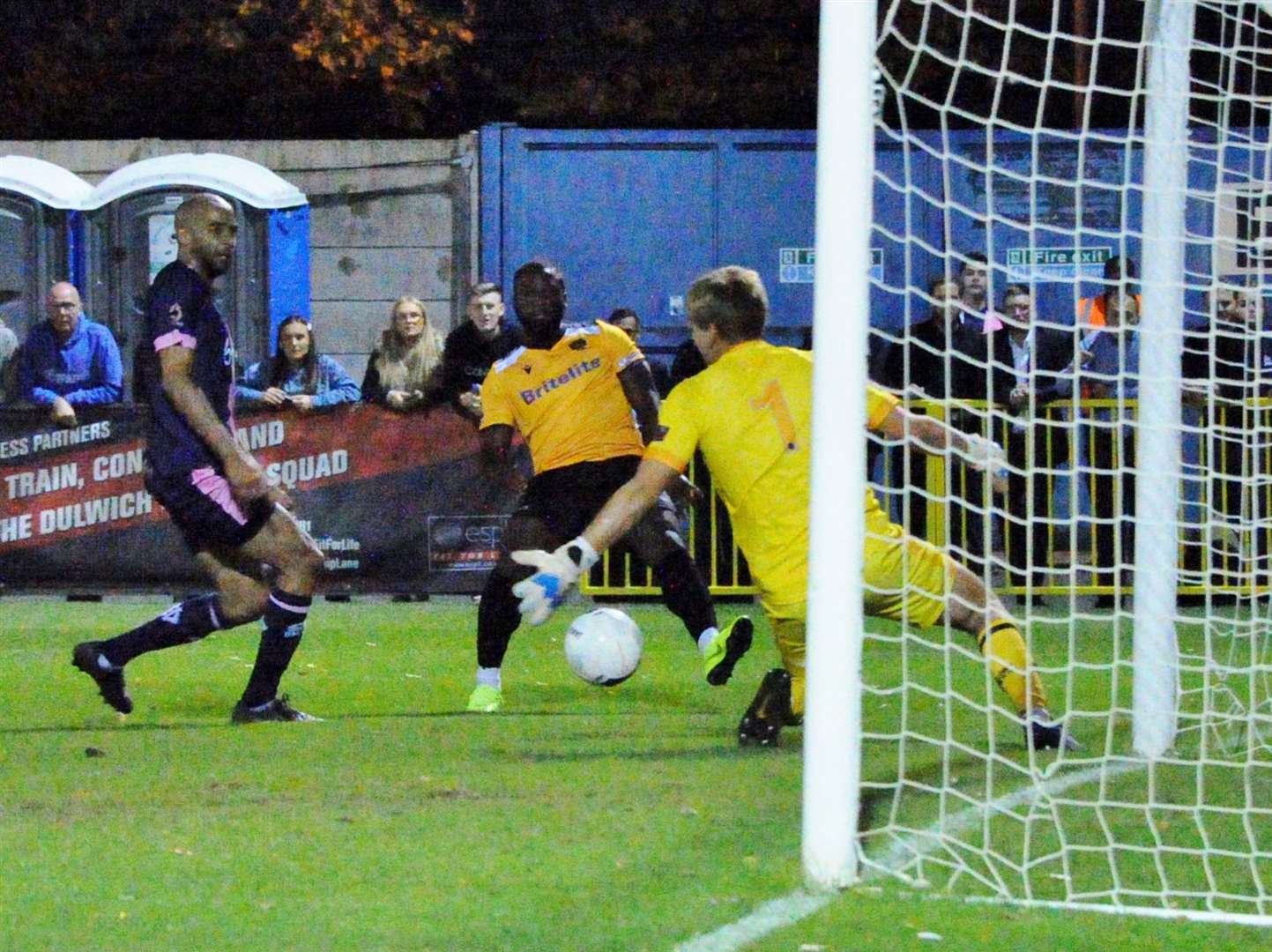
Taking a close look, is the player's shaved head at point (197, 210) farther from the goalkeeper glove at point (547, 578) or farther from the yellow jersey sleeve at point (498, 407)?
the goalkeeper glove at point (547, 578)

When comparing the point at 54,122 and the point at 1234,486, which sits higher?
the point at 54,122

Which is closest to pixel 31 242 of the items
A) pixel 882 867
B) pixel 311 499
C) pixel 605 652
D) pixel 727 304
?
pixel 311 499

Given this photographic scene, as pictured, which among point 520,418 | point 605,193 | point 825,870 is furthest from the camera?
point 605,193

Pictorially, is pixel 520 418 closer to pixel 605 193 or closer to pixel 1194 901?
pixel 1194 901

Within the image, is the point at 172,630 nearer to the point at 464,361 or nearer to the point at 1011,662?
the point at 1011,662

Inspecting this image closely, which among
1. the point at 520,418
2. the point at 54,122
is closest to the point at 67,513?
the point at 520,418

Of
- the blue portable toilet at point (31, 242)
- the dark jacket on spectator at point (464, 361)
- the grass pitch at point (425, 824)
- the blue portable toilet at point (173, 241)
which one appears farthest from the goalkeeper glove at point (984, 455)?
the blue portable toilet at point (31, 242)

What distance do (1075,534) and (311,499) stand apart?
6.49 meters

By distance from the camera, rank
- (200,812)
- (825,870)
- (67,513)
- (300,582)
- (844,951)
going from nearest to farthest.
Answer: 1. (844,951)
2. (825,870)
3. (200,812)
4. (300,582)
5. (67,513)

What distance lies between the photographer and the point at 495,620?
28.0 ft

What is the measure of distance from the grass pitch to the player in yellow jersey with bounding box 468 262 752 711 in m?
0.43

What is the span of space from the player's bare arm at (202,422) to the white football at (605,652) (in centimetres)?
133

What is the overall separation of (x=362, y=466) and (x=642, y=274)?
4309 millimetres

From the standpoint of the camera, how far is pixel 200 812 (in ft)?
19.9
